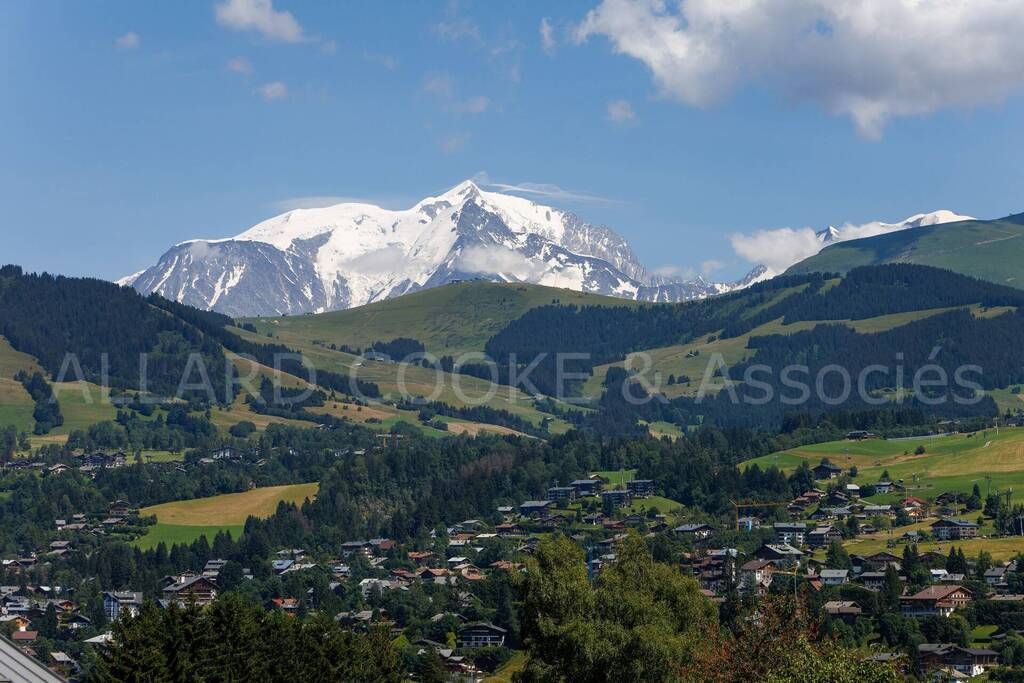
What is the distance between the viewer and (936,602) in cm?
14175

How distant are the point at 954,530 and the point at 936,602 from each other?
4438cm

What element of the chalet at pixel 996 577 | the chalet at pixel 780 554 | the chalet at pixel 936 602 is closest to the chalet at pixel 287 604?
the chalet at pixel 780 554

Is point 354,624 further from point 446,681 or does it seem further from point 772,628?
point 772,628

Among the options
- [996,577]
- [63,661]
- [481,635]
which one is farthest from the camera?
[63,661]

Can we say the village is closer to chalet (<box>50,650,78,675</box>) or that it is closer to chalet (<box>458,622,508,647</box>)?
chalet (<box>458,622,508,647</box>)

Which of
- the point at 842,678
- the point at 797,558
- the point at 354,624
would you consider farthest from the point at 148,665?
the point at 797,558

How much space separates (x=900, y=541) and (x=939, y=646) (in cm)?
5945

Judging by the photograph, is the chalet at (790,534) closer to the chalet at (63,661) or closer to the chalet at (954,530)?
the chalet at (954,530)

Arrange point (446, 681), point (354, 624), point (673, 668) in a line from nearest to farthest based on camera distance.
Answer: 1. point (673, 668)
2. point (446, 681)
3. point (354, 624)

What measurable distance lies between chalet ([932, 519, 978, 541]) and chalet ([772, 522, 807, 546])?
14.8 meters

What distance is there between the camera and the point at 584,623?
7662cm

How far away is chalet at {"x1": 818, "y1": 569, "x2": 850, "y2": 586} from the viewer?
161500 millimetres

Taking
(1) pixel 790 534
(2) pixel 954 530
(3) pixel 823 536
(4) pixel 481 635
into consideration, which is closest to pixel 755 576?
(2) pixel 954 530

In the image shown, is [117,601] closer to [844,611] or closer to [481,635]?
[481,635]
